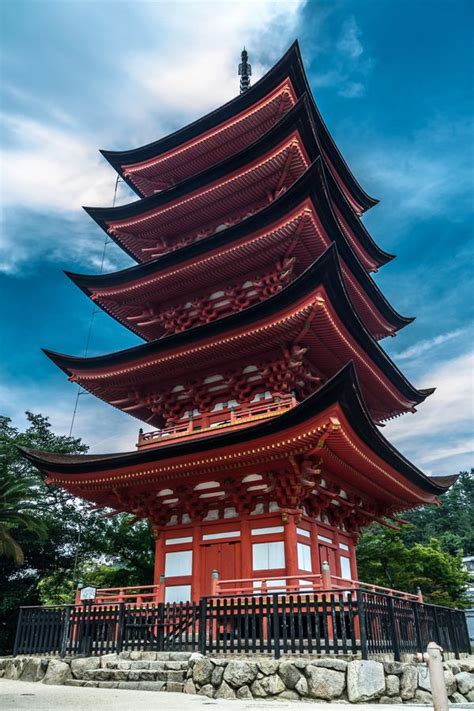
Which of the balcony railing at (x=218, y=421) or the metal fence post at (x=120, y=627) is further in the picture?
the balcony railing at (x=218, y=421)

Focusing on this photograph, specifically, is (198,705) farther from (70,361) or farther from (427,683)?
(70,361)

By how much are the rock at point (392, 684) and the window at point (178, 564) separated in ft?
21.6

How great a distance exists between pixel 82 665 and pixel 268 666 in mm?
4286

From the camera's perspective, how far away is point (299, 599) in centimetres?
1013

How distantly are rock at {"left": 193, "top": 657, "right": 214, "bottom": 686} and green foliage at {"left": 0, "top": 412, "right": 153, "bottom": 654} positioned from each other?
54.1 ft

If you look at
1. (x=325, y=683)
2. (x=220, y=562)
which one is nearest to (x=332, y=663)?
(x=325, y=683)

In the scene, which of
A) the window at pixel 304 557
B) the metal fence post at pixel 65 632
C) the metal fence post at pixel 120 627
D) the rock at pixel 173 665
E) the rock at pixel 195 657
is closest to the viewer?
the rock at pixel 195 657

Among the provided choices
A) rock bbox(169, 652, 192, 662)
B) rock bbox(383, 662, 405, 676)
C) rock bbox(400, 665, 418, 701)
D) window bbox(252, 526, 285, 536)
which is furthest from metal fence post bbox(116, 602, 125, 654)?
rock bbox(400, 665, 418, 701)

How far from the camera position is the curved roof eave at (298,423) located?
448 inches

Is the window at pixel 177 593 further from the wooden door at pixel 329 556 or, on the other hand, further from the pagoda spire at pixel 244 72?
the pagoda spire at pixel 244 72

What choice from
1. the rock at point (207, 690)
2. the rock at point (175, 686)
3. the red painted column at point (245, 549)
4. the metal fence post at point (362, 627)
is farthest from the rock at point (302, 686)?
the red painted column at point (245, 549)

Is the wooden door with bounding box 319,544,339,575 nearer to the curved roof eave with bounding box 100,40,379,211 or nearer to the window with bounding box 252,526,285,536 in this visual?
the window with bounding box 252,526,285,536

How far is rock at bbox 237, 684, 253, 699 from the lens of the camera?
934 centimetres

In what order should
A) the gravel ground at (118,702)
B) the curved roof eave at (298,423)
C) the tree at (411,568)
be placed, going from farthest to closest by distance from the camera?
the tree at (411,568)
the curved roof eave at (298,423)
the gravel ground at (118,702)
